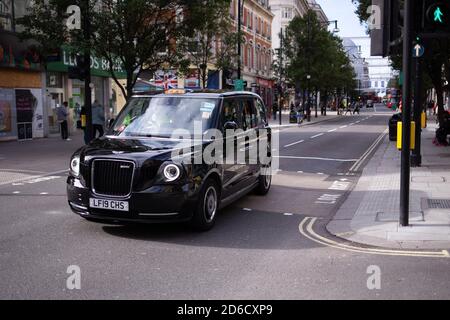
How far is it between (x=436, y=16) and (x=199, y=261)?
4326mm

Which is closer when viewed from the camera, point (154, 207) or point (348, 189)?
point (154, 207)

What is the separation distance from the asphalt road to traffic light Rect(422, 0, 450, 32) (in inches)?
118

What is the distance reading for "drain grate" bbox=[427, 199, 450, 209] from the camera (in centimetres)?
827

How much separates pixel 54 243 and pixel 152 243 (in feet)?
3.95

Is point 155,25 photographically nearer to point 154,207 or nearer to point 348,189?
point 348,189

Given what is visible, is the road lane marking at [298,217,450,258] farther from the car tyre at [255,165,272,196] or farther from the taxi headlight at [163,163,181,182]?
the car tyre at [255,165,272,196]

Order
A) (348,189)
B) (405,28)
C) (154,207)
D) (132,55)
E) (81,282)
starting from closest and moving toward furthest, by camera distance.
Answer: (81,282) → (154,207) → (405,28) → (348,189) → (132,55)

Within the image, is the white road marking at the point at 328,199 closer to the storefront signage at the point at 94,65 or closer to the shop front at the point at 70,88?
the storefront signage at the point at 94,65

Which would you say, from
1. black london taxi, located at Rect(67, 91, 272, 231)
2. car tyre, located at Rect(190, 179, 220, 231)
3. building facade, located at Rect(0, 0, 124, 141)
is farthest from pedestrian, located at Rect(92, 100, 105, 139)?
car tyre, located at Rect(190, 179, 220, 231)

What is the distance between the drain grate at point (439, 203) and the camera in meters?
8.27

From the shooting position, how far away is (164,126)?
7.53 metres

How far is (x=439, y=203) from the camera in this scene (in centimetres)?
862

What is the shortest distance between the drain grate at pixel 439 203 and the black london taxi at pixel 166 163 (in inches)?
120
